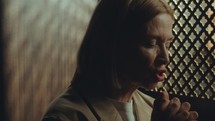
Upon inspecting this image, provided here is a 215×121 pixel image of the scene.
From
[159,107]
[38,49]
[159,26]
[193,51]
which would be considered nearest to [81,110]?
[159,107]

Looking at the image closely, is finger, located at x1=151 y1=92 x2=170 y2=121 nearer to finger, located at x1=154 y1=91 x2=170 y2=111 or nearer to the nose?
finger, located at x1=154 y1=91 x2=170 y2=111

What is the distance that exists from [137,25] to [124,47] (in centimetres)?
8

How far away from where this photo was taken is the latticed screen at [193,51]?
163 centimetres

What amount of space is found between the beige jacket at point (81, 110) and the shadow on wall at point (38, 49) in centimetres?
47

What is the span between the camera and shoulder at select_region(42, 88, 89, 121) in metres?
1.02

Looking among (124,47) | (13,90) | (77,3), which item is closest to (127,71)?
(124,47)

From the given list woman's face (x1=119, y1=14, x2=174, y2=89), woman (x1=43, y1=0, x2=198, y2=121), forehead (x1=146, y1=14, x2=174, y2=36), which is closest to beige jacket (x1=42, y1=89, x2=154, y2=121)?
woman (x1=43, y1=0, x2=198, y2=121)

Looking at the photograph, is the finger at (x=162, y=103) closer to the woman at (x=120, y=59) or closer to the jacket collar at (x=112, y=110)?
the woman at (x=120, y=59)

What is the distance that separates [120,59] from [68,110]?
237mm

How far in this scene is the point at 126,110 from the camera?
45.4 inches

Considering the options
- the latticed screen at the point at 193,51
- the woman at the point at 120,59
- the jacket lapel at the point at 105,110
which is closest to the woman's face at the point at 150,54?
the woman at the point at 120,59

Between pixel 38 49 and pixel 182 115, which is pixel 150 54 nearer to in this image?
pixel 182 115

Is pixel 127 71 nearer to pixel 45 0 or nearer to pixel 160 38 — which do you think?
pixel 160 38

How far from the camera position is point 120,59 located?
116 centimetres
